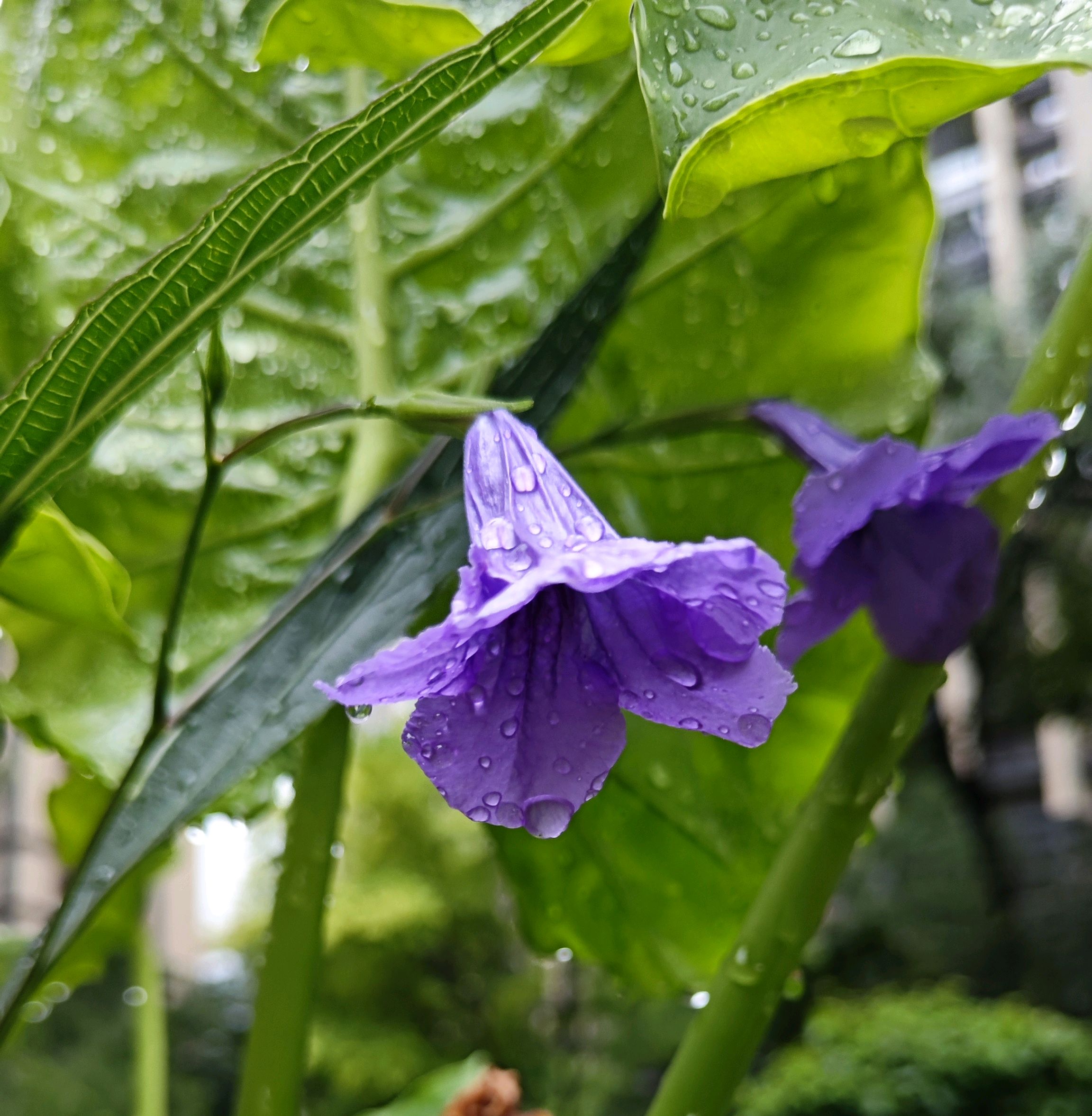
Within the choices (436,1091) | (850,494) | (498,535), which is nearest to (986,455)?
(850,494)

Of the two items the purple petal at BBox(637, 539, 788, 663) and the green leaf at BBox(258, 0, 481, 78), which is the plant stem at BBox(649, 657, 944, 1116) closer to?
the purple petal at BBox(637, 539, 788, 663)

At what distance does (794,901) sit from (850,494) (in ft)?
0.36

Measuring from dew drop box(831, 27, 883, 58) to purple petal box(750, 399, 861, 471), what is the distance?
0.13m

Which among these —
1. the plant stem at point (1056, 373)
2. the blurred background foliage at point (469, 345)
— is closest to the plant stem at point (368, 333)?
the blurred background foliage at point (469, 345)

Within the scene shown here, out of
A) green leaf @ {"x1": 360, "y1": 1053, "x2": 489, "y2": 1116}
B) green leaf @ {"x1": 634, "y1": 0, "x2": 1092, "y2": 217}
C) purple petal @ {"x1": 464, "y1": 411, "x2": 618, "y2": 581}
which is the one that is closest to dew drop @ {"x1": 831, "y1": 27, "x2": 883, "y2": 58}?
green leaf @ {"x1": 634, "y1": 0, "x2": 1092, "y2": 217}

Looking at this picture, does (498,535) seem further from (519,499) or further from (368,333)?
(368,333)

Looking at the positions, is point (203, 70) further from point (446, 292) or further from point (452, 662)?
point (452, 662)

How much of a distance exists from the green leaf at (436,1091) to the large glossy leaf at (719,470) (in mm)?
99

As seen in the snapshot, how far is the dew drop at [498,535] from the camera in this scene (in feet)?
0.75

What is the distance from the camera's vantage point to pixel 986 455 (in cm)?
29

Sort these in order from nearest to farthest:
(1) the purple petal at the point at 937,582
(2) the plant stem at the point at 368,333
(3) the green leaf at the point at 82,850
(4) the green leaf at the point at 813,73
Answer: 1. (4) the green leaf at the point at 813,73
2. (1) the purple petal at the point at 937,582
3. (2) the plant stem at the point at 368,333
4. (3) the green leaf at the point at 82,850

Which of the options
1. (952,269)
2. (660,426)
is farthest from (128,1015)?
(952,269)

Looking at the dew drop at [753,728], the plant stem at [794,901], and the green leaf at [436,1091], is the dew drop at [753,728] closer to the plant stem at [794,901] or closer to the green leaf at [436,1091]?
the plant stem at [794,901]

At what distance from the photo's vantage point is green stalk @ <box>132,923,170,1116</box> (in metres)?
0.47
